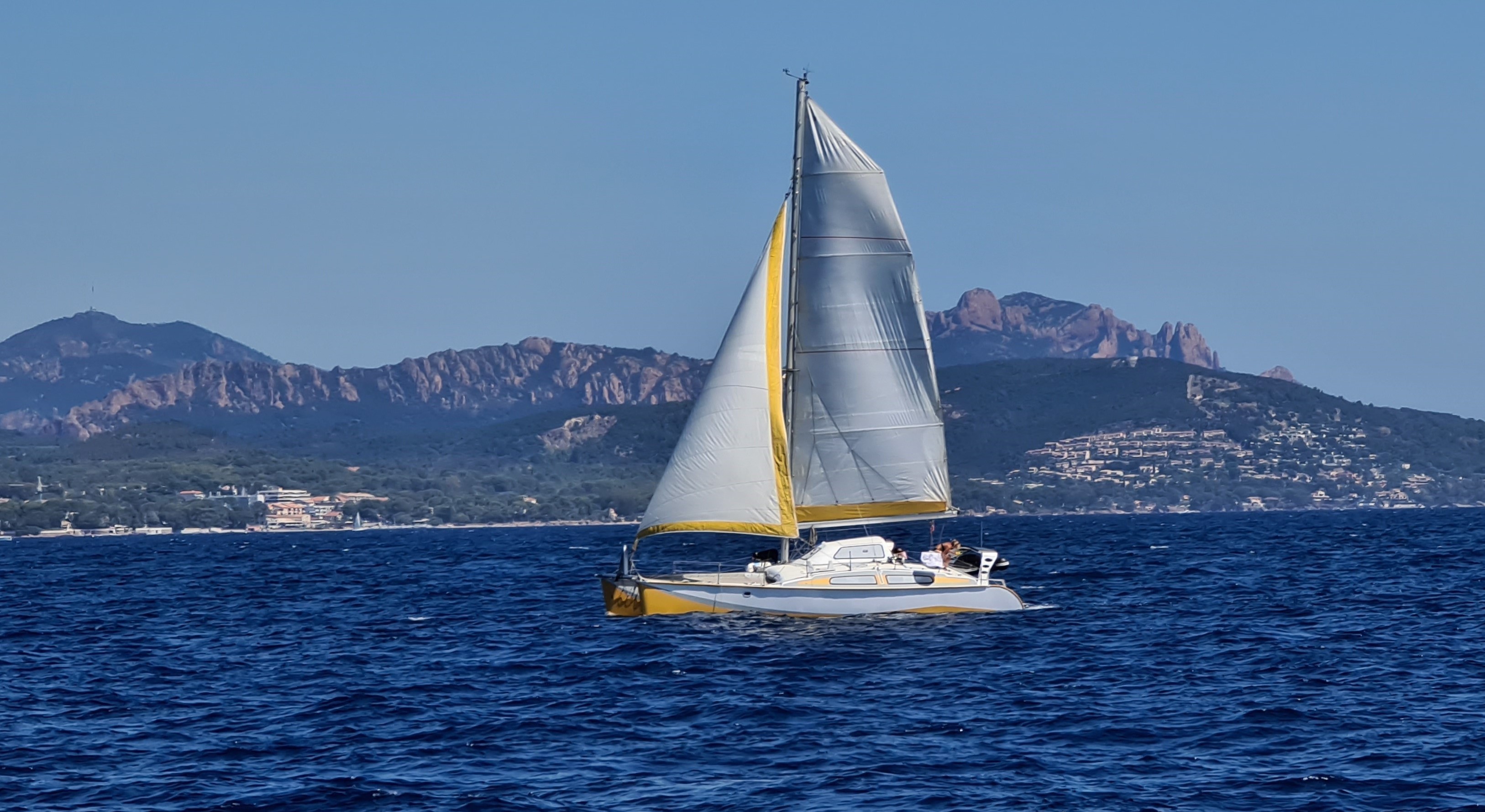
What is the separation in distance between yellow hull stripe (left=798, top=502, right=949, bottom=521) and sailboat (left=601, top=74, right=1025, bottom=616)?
0.04 meters

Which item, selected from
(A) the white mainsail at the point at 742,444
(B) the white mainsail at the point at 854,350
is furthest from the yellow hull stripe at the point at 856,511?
(A) the white mainsail at the point at 742,444

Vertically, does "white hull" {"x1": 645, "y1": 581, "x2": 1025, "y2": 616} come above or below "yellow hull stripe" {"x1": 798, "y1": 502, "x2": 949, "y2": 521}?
below

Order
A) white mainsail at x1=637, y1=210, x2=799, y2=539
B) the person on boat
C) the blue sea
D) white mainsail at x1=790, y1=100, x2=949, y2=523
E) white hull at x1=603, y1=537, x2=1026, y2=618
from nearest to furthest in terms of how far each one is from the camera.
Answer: the blue sea < white hull at x1=603, y1=537, x2=1026, y2=618 < white mainsail at x1=637, y1=210, x2=799, y2=539 < white mainsail at x1=790, y1=100, x2=949, y2=523 < the person on boat

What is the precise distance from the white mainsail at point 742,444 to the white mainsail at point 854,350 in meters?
0.86

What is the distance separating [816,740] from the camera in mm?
33844

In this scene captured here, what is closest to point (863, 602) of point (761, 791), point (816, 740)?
point (816, 740)

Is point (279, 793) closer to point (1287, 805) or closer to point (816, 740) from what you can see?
point (816, 740)

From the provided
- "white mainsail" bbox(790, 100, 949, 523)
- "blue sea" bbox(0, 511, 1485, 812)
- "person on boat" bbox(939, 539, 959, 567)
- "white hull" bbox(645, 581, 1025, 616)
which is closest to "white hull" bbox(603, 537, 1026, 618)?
"white hull" bbox(645, 581, 1025, 616)

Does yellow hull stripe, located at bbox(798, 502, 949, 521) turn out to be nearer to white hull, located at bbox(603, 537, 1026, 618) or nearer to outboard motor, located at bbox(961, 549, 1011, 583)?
white hull, located at bbox(603, 537, 1026, 618)

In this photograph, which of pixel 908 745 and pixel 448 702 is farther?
pixel 448 702

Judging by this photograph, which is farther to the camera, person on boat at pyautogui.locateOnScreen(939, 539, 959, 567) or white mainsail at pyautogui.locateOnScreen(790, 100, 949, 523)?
person on boat at pyautogui.locateOnScreen(939, 539, 959, 567)

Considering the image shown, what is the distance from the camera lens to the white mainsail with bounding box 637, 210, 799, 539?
168ft

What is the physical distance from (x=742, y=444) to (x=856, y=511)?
167 inches

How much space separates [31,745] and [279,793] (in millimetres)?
7947
